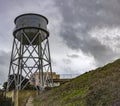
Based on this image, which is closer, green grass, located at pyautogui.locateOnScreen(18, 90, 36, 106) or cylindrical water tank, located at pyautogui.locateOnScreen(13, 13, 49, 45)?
green grass, located at pyautogui.locateOnScreen(18, 90, 36, 106)

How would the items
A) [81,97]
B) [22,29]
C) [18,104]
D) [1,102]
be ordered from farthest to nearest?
[22,29] < [18,104] < [1,102] < [81,97]

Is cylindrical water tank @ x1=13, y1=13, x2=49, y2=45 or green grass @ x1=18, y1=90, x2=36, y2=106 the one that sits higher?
cylindrical water tank @ x1=13, y1=13, x2=49, y2=45

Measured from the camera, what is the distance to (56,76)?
7069cm

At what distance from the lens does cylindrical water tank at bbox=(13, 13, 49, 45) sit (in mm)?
43487

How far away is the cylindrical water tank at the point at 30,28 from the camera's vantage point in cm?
4349

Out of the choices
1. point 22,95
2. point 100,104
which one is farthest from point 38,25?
point 100,104

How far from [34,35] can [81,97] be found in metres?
27.4

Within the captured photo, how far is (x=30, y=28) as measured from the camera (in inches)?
1721

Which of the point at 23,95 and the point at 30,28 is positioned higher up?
the point at 30,28

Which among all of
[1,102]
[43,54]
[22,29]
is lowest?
[1,102]

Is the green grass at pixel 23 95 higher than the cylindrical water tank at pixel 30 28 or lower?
lower

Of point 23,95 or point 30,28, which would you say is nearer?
point 23,95

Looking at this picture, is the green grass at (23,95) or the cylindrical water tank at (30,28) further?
the cylindrical water tank at (30,28)

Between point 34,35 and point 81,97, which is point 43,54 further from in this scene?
point 81,97
